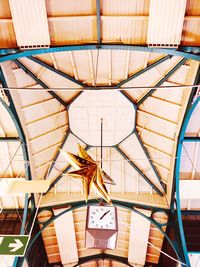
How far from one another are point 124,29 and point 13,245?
6011 millimetres

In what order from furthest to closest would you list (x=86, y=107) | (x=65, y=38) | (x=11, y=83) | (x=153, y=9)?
(x=86, y=107) < (x=11, y=83) < (x=65, y=38) < (x=153, y=9)

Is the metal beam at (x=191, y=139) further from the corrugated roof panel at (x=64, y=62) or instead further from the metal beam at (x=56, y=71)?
the corrugated roof panel at (x=64, y=62)

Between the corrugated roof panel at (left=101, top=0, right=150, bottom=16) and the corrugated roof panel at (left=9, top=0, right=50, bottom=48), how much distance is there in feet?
4.89

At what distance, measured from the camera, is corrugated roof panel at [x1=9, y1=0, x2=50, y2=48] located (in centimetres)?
614

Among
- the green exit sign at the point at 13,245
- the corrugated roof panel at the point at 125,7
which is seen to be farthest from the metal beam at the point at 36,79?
the green exit sign at the point at 13,245

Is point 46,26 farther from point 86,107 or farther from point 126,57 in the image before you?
point 86,107

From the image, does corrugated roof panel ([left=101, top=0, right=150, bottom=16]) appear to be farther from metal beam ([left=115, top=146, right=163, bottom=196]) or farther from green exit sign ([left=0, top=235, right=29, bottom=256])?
metal beam ([left=115, top=146, right=163, bottom=196])

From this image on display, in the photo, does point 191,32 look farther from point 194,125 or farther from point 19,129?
point 19,129

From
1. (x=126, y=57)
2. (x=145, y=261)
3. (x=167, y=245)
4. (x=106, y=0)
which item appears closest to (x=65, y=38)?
(x=106, y=0)

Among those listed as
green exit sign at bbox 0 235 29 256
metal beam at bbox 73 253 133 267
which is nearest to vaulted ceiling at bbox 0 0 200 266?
metal beam at bbox 73 253 133 267

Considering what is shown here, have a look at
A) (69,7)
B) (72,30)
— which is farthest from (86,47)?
(69,7)

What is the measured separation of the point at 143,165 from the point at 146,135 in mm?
1673

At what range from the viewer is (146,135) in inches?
466

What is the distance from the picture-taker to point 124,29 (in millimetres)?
6555
